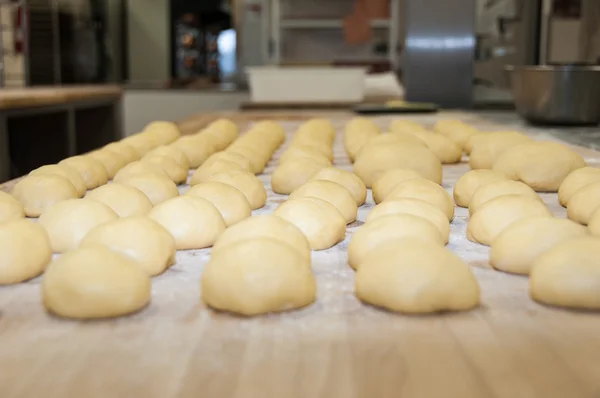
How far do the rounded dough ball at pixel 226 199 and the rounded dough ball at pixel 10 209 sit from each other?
11.6 inches

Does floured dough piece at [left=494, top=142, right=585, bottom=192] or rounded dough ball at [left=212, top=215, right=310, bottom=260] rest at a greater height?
floured dough piece at [left=494, top=142, right=585, bottom=192]

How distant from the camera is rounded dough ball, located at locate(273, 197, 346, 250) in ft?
3.26

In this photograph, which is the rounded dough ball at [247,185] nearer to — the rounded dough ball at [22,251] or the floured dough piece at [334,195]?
the floured dough piece at [334,195]

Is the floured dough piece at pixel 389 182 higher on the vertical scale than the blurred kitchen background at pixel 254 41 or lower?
lower

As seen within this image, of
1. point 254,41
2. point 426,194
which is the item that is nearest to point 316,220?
point 426,194

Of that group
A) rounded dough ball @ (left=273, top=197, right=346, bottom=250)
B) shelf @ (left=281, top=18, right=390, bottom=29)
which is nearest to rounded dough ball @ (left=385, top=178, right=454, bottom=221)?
rounded dough ball @ (left=273, top=197, right=346, bottom=250)

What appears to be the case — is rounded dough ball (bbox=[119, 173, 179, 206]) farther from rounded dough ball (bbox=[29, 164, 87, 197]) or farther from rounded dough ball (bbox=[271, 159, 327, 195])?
rounded dough ball (bbox=[271, 159, 327, 195])

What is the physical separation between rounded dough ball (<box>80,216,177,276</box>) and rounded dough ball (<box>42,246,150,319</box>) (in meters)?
0.08

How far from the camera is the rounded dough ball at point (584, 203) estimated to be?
1119mm

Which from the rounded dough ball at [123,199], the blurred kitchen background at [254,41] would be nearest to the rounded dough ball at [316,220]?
the rounded dough ball at [123,199]

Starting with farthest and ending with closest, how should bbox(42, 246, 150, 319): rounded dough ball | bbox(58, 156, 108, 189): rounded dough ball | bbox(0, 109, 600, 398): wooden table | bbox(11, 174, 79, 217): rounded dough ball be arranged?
bbox(58, 156, 108, 189): rounded dough ball < bbox(11, 174, 79, 217): rounded dough ball < bbox(42, 246, 150, 319): rounded dough ball < bbox(0, 109, 600, 398): wooden table

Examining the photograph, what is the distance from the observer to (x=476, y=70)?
386 cm

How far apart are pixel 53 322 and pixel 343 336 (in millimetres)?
317

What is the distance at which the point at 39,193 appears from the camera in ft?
4.11
